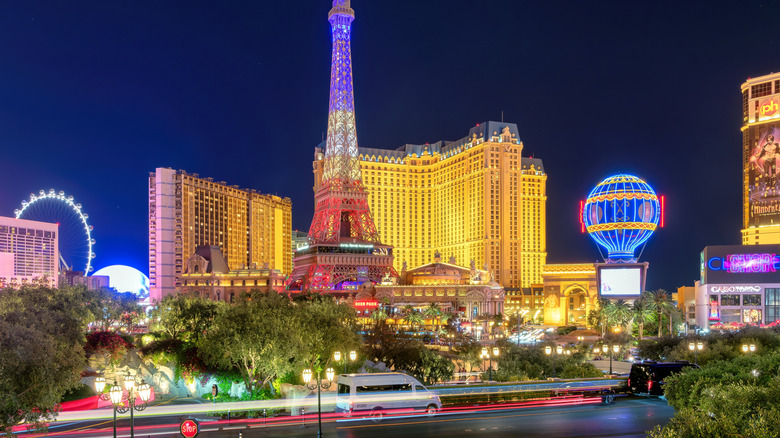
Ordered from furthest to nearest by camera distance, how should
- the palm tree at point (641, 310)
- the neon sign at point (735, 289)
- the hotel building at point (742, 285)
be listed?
the neon sign at point (735, 289) → the hotel building at point (742, 285) → the palm tree at point (641, 310)

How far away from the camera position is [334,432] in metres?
27.8

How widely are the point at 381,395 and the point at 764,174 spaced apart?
146 meters

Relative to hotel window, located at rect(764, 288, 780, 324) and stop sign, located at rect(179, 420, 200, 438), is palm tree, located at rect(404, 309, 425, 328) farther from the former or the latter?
stop sign, located at rect(179, 420, 200, 438)

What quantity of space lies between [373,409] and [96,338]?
3185 cm

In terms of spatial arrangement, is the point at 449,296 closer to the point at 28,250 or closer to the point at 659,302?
the point at 659,302

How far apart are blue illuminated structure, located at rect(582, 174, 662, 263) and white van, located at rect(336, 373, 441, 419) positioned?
2686 inches

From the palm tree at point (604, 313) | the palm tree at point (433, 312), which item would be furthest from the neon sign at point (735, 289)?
the palm tree at point (433, 312)

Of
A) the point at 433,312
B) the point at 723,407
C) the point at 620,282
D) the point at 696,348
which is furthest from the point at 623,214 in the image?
the point at 723,407

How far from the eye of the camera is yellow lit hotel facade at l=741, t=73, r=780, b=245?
145875 millimetres

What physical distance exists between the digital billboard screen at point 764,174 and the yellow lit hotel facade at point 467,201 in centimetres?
4825

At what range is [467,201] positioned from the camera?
159750mm

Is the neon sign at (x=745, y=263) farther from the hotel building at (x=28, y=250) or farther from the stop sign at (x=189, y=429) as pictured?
the hotel building at (x=28, y=250)

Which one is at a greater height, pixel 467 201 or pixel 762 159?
pixel 762 159

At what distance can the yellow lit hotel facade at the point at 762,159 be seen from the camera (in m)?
146
